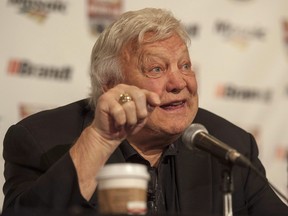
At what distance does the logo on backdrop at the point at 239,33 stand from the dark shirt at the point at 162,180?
0.99 m

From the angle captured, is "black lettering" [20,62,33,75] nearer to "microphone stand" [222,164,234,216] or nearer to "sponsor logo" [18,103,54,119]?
"sponsor logo" [18,103,54,119]

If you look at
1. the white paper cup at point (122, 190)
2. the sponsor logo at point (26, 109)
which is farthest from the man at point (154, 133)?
the white paper cup at point (122, 190)

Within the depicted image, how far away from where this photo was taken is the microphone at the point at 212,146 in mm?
1700

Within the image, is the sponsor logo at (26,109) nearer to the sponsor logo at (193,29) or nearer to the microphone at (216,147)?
the sponsor logo at (193,29)

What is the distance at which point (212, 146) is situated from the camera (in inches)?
69.0

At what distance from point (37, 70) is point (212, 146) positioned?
1.30 m

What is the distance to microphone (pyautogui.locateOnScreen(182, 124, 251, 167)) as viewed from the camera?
170 cm

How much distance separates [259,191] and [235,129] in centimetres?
→ 31

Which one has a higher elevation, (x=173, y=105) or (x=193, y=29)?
(x=193, y=29)

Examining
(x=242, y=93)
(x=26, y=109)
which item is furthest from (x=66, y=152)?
(x=242, y=93)

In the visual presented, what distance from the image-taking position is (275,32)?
3.38m

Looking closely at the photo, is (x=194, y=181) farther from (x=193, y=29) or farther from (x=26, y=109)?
(x=193, y=29)

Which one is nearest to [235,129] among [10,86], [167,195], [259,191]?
[259,191]

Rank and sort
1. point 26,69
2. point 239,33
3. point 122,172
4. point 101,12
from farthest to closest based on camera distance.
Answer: point 239,33 < point 101,12 < point 26,69 < point 122,172
